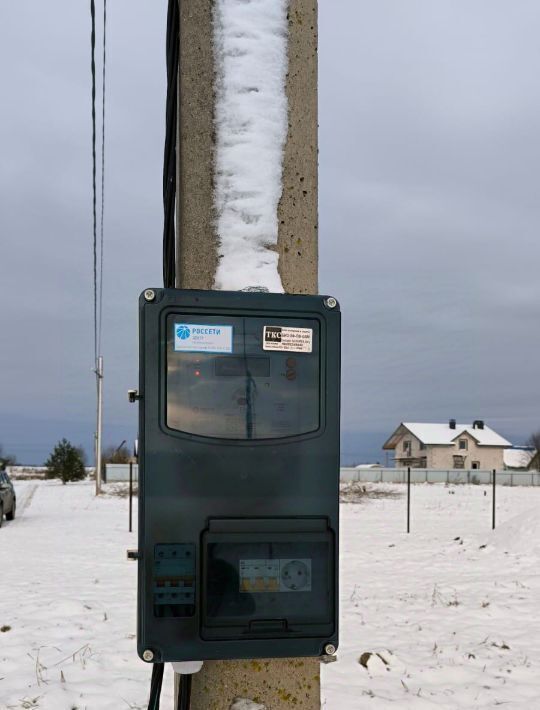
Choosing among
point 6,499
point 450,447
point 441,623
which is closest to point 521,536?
point 441,623

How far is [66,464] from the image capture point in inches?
1620

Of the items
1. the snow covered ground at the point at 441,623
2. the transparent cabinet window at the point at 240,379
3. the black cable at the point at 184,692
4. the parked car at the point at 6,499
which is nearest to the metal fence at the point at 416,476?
the parked car at the point at 6,499

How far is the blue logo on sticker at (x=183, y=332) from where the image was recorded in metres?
1.76

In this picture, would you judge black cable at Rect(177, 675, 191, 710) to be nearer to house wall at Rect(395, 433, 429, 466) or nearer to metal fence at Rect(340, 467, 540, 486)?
metal fence at Rect(340, 467, 540, 486)

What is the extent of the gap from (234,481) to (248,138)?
873 mm

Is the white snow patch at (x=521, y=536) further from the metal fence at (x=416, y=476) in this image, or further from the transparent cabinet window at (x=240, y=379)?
the metal fence at (x=416, y=476)

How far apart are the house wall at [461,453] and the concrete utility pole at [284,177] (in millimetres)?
66145

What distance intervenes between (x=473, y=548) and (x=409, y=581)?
3064 mm

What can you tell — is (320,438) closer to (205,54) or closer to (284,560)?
(284,560)

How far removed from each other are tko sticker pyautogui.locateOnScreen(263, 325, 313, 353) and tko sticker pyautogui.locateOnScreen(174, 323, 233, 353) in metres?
0.10

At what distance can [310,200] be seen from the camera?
6.27 ft

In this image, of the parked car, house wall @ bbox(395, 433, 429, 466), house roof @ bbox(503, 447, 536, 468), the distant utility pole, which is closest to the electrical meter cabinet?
the parked car

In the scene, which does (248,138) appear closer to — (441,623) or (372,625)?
(372,625)

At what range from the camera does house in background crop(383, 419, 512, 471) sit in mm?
66250
